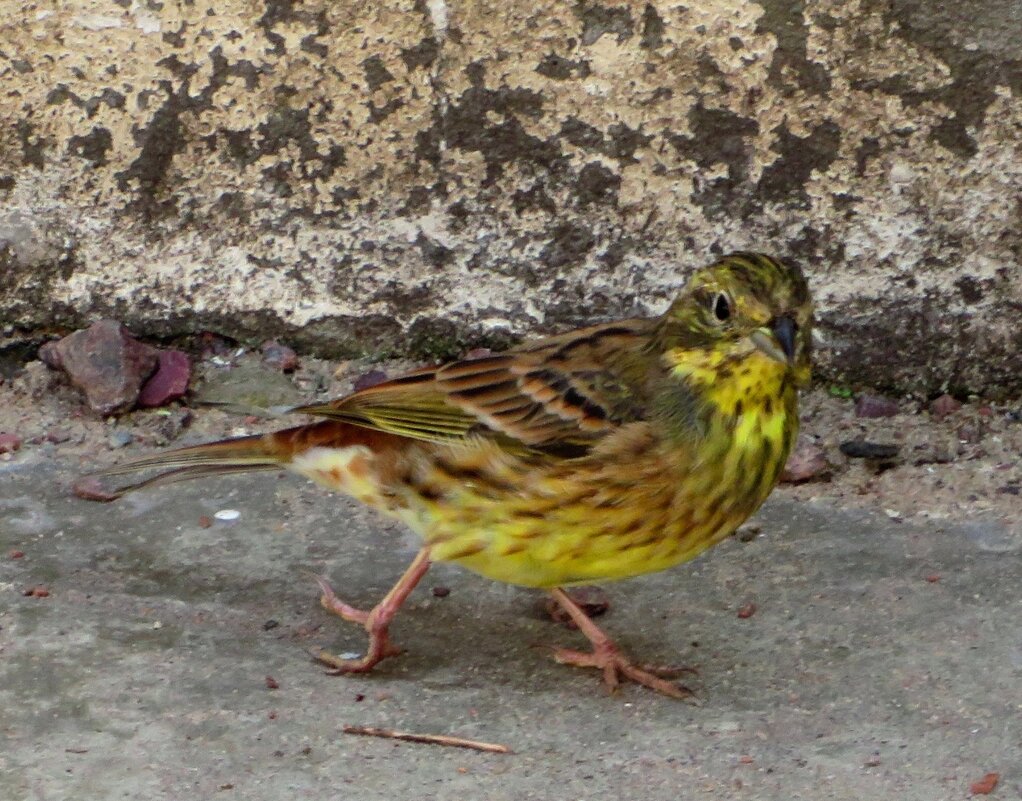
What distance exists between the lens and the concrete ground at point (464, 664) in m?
3.81

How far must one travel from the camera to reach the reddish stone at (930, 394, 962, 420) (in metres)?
5.33

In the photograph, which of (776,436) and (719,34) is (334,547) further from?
(719,34)

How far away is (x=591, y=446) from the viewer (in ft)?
14.0

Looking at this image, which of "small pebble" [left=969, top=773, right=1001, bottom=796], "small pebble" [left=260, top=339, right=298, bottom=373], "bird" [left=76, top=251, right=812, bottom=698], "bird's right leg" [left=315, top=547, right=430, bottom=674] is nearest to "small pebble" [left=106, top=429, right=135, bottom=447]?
"small pebble" [left=260, top=339, right=298, bottom=373]

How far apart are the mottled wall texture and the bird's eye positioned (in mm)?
1093

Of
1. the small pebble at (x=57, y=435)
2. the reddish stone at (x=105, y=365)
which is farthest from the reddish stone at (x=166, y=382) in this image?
the small pebble at (x=57, y=435)

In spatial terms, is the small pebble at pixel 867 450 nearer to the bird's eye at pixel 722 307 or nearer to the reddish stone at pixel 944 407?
the reddish stone at pixel 944 407

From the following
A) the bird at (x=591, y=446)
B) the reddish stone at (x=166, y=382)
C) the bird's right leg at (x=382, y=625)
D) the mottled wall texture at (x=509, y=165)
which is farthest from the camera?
the reddish stone at (x=166, y=382)

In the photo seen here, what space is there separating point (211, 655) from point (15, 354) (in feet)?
5.15

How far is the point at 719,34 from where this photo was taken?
499 cm

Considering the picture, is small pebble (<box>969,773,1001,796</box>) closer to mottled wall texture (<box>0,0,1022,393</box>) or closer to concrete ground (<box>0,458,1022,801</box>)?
concrete ground (<box>0,458,1022,801</box>)

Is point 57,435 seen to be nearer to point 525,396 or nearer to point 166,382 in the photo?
point 166,382

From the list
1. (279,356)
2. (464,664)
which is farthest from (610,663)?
(279,356)

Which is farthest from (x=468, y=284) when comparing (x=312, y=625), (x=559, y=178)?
(x=312, y=625)
